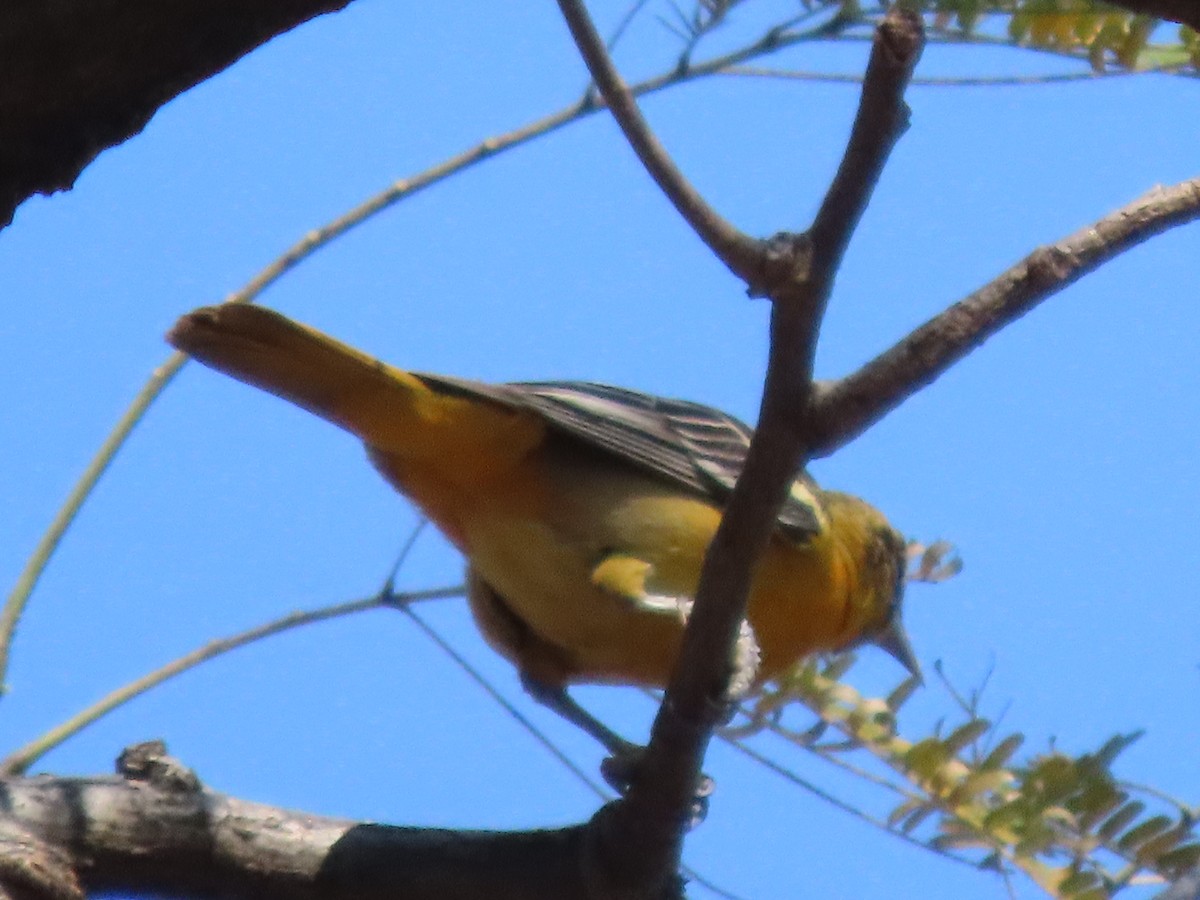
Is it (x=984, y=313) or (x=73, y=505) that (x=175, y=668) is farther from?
(x=984, y=313)

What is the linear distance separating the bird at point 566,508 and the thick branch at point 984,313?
1.20m

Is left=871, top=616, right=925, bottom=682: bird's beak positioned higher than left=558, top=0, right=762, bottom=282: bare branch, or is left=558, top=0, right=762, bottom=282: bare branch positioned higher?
Answer: left=871, top=616, right=925, bottom=682: bird's beak

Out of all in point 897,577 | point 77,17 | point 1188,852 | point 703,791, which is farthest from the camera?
point 897,577

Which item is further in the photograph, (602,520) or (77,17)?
(602,520)

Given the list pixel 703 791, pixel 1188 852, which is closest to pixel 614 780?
pixel 703 791

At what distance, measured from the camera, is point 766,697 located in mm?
3418

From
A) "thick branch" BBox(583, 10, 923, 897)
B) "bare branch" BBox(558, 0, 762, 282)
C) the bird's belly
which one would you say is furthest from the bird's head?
"bare branch" BBox(558, 0, 762, 282)

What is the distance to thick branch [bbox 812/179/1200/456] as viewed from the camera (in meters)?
1.90

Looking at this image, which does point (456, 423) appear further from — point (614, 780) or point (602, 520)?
point (614, 780)

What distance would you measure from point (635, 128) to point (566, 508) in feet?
5.03

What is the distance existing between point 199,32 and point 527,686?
1914 millimetres

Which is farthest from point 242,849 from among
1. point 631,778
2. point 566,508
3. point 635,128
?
point 635,128

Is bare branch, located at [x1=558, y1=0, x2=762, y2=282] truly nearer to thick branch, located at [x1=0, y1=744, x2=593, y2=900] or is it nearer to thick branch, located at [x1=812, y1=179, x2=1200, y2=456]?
thick branch, located at [x1=812, y1=179, x2=1200, y2=456]

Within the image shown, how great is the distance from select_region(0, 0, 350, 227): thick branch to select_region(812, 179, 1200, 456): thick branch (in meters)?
0.98
